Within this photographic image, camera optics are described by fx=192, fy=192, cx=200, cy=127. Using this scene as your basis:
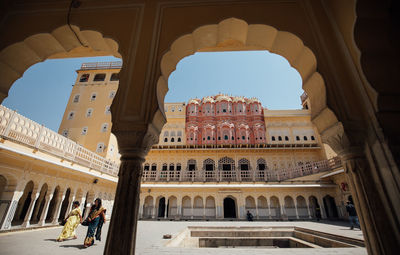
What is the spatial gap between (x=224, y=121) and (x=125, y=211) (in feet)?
69.6

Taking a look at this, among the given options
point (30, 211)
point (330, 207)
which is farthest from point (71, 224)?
point (330, 207)

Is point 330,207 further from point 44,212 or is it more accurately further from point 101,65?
point 101,65

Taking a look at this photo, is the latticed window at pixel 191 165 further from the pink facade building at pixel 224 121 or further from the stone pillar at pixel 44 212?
the stone pillar at pixel 44 212

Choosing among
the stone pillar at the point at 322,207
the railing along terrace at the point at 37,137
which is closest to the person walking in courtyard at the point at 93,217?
the railing along terrace at the point at 37,137

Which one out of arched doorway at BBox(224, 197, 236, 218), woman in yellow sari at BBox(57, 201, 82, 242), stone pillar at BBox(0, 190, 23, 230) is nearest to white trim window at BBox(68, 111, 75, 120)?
stone pillar at BBox(0, 190, 23, 230)

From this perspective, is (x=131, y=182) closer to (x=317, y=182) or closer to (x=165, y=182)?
(x=165, y=182)

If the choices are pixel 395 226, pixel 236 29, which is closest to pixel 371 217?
pixel 395 226

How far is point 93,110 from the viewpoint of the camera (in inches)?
700

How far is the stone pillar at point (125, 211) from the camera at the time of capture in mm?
1944

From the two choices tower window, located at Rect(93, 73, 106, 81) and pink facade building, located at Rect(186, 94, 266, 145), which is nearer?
tower window, located at Rect(93, 73, 106, 81)

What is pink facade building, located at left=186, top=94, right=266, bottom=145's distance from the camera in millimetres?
22109

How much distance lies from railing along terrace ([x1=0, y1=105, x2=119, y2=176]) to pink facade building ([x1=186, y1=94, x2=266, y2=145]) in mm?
13473

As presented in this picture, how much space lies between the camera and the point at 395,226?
5.85 ft

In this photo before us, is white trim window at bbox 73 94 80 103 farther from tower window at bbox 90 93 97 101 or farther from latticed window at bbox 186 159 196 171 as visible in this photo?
latticed window at bbox 186 159 196 171
